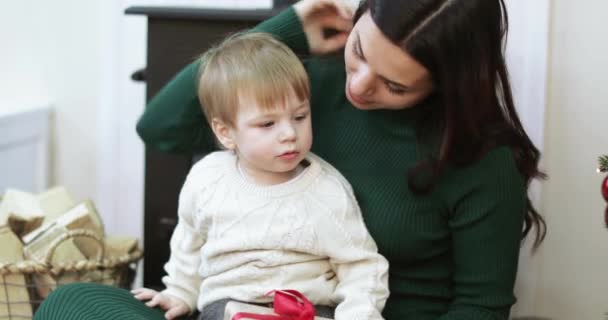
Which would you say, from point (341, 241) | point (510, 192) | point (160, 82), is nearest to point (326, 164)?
point (341, 241)

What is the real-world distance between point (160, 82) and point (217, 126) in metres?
0.54

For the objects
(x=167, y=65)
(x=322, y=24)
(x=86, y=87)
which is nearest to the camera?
(x=322, y=24)

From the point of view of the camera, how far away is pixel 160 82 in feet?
6.32

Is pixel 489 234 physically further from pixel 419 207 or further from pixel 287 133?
pixel 287 133

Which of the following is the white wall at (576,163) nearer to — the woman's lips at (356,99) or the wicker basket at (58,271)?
the woman's lips at (356,99)

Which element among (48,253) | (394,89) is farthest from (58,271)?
(394,89)

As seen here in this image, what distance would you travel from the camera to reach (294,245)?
1362mm

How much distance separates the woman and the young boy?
0.09 meters

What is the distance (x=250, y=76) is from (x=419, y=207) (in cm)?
36

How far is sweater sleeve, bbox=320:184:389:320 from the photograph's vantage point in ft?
4.39

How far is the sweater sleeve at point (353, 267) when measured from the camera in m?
1.34

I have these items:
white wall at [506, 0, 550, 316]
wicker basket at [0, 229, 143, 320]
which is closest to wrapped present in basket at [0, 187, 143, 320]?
wicker basket at [0, 229, 143, 320]

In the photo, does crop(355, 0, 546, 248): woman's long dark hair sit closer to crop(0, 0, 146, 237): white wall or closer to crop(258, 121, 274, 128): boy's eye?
crop(258, 121, 274, 128): boy's eye

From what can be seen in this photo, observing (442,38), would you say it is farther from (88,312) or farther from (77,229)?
(77,229)
